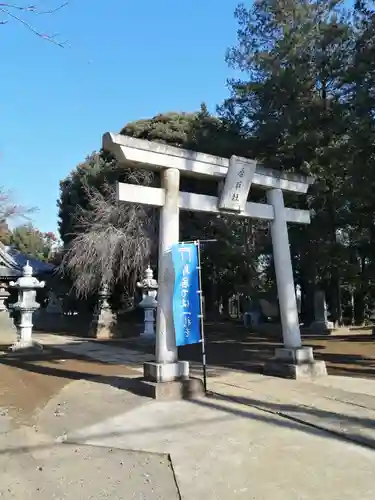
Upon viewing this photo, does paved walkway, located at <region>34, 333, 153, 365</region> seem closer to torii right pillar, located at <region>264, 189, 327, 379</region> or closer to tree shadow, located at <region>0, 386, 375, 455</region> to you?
torii right pillar, located at <region>264, 189, 327, 379</region>

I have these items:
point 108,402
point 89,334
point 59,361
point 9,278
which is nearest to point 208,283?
point 89,334

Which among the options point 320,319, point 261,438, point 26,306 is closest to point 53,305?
point 26,306

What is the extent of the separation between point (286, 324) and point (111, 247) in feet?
42.3

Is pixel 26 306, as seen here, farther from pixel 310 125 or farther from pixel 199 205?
pixel 310 125

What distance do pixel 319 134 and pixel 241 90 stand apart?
12.7 ft

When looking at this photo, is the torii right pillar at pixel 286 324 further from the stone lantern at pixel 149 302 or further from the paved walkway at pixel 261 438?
the stone lantern at pixel 149 302

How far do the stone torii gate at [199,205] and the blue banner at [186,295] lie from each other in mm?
139

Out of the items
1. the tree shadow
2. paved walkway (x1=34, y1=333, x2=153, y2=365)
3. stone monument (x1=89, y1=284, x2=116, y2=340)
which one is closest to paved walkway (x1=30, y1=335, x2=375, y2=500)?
the tree shadow

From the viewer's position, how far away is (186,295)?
7.35 metres

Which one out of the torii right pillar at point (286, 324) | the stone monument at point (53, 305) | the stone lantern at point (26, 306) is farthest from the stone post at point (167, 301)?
the stone monument at point (53, 305)

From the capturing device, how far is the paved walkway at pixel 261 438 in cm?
375

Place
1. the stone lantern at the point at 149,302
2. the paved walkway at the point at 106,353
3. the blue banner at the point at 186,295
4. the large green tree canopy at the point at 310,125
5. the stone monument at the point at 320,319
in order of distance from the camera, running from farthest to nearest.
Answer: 1. the stone monument at the point at 320,319
2. the stone lantern at the point at 149,302
3. the large green tree canopy at the point at 310,125
4. the paved walkway at the point at 106,353
5. the blue banner at the point at 186,295

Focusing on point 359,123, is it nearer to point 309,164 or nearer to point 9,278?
point 309,164

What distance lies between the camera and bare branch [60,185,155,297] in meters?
20.6
